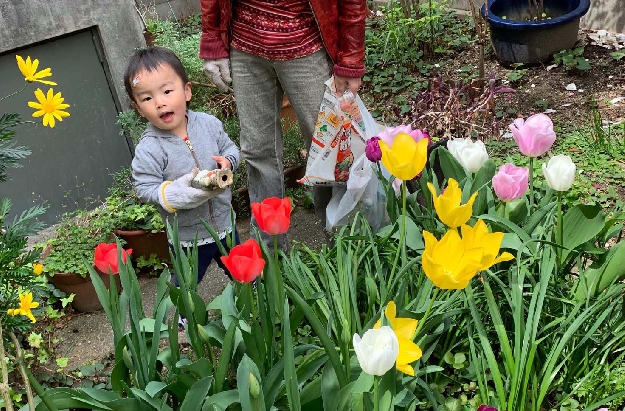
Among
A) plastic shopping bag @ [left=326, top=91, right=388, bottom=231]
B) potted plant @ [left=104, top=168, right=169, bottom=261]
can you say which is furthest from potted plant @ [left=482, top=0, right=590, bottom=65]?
potted plant @ [left=104, top=168, right=169, bottom=261]

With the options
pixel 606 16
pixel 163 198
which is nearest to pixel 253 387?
pixel 163 198

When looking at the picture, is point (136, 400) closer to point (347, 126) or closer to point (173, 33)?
point (347, 126)

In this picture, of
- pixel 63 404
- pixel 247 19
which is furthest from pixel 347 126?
pixel 63 404

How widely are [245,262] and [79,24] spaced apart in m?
2.96

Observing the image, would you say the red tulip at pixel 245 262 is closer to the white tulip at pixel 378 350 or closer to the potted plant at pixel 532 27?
the white tulip at pixel 378 350

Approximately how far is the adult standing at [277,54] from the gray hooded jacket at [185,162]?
10.0 inches

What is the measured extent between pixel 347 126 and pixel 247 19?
54cm

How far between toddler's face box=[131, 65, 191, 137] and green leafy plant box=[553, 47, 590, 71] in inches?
124

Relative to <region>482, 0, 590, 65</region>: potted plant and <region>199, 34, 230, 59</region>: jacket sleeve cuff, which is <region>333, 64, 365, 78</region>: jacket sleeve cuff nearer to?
<region>199, 34, 230, 59</region>: jacket sleeve cuff

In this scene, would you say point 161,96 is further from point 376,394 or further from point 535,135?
point 376,394

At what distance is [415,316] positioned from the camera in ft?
4.83

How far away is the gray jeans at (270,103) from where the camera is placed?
254 centimetres

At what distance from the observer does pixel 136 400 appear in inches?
57.6

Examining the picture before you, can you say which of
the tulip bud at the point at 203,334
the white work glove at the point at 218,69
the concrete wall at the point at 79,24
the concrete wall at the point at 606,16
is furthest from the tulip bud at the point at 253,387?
the concrete wall at the point at 606,16
